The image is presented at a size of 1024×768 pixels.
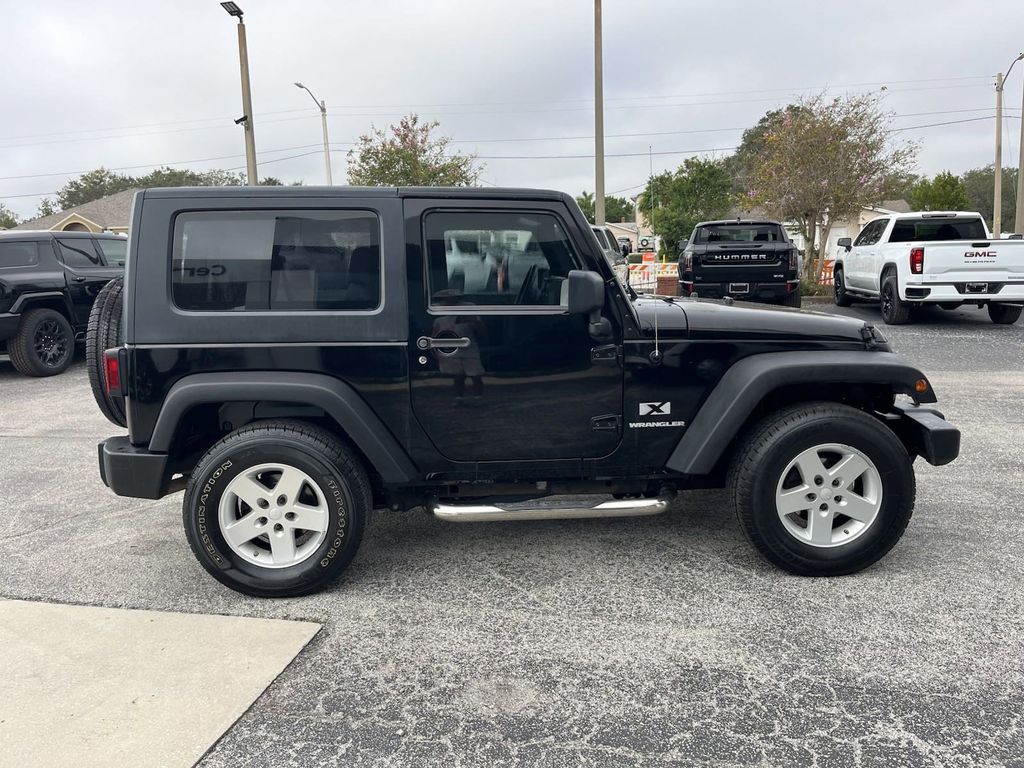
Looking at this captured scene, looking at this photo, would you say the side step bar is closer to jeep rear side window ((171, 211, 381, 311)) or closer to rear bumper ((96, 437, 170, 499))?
jeep rear side window ((171, 211, 381, 311))

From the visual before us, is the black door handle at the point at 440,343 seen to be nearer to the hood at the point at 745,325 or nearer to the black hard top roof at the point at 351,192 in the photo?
the black hard top roof at the point at 351,192

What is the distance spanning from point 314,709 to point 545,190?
2338 millimetres

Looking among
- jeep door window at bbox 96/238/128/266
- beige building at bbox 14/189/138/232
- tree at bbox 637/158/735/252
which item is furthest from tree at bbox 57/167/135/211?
jeep door window at bbox 96/238/128/266

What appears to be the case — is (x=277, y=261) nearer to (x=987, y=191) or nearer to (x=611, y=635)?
(x=611, y=635)

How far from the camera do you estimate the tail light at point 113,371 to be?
11.4 ft

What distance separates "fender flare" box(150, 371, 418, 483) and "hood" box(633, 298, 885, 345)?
4.39 feet

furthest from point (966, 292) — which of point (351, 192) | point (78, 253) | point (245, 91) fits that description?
point (245, 91)

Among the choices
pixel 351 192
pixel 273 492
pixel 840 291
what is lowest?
pixel 273 492

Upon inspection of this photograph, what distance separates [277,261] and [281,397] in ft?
2.01

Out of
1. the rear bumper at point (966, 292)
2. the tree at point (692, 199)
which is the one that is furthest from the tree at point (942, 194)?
the rear bumper at point (966, 292)

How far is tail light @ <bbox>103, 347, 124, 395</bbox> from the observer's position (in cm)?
347

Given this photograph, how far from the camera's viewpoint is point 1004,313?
492 inches

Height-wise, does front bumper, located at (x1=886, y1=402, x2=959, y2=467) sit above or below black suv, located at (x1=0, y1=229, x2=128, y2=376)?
below

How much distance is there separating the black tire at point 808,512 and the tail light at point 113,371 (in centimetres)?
284
